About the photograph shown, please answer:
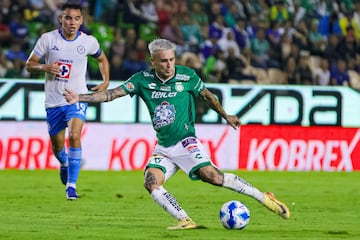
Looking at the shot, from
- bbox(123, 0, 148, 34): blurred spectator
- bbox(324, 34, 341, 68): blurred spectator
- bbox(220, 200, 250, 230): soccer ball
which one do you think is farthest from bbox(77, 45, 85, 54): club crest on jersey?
bbox(324, 34, 341, 68): blurred spectator

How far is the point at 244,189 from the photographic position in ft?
34.6

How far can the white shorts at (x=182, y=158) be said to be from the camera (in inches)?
417

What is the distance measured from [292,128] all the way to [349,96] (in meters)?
1.23

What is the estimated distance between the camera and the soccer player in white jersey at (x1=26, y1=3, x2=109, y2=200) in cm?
1378

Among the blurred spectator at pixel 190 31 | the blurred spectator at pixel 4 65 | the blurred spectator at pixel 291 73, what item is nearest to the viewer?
the blurred spectator at pixel 4 65

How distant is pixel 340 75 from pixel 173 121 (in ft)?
42.7

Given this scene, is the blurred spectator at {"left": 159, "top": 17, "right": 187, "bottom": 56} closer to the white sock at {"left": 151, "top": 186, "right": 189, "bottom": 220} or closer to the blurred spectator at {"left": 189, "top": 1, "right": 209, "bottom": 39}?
the blurred spectator at {"left": 189, "top": 1, "right": 209, "bottom": 39}

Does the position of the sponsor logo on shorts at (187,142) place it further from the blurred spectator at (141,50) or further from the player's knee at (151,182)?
the blurred spectator at (141,50)

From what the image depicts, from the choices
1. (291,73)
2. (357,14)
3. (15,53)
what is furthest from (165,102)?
(357,14)

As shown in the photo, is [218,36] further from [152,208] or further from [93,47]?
[152,208]

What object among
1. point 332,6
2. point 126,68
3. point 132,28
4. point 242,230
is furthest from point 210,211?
point 332,6

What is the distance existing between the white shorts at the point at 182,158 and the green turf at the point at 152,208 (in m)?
0.57

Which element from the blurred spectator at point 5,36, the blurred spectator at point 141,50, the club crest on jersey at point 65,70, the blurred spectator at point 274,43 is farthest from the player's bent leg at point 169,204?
the blurred spectator at point 274,43

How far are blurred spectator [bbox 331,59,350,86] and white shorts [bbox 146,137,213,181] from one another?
1277 cm
